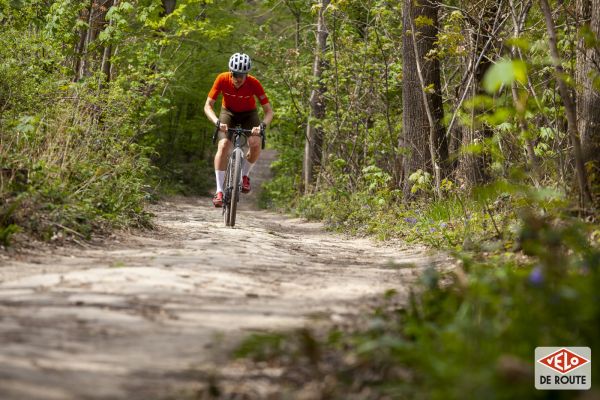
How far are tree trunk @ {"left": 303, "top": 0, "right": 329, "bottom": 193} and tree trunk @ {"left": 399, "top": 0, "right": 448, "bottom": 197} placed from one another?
5.19m

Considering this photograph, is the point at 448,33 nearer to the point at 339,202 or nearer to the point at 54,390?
the point at 339,202

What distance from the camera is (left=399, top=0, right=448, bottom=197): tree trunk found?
1222 centimetres

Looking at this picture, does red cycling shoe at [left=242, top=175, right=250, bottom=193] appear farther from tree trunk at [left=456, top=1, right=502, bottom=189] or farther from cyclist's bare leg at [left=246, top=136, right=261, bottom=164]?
tree trunk at [left=456, top=1, right=502, bottom=189]

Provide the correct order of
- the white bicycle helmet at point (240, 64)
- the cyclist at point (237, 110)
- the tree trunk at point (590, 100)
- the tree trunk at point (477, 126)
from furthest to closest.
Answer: the cyclist at point (237, 110) < the white bicycle helmet at point (240, 64) < the tree trunk at point (477, 126) < the tree trunk at point (590, 100)

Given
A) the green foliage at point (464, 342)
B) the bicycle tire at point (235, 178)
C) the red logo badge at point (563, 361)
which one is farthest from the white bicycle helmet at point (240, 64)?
the red logo badge at point (563, 361)

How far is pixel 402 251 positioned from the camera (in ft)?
28.8

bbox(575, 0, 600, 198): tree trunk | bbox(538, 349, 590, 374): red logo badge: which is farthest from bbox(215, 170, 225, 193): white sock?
bbox(538, 349, 590, 374): red logo badge

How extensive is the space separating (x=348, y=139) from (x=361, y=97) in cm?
96

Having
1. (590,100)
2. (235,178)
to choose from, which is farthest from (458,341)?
(235,178)

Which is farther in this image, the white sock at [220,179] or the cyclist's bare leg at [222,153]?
the white sock at [220,179]

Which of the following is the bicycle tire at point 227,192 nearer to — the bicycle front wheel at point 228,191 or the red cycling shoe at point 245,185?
the bicycle front wheel at point 228,191

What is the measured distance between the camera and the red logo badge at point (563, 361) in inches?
115

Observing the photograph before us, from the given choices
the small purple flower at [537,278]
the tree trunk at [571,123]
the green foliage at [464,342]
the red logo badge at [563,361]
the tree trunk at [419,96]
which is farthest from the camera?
the tree trunk at [419,96]

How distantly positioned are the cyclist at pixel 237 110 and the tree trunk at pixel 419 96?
9.28 feet
